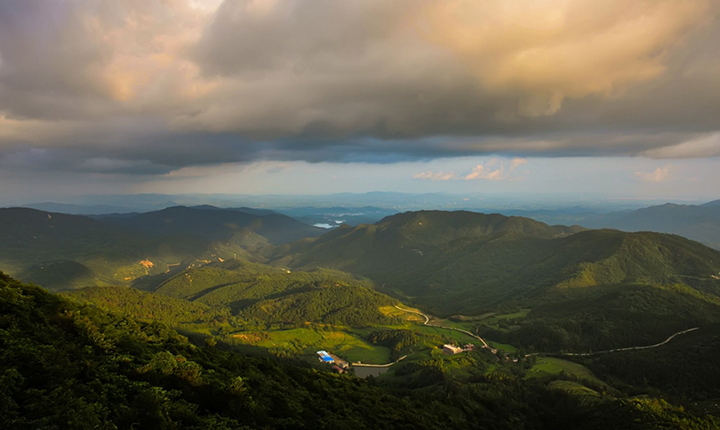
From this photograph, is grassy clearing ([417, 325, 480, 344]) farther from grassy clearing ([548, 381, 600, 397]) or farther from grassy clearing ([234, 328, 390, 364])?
grassy clearing ([548, 381, 600, 397])

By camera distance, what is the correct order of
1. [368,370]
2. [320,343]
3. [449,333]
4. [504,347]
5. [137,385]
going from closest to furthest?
1. [137,385]
2. [368,370]
3. [504,347]
4. [320,343]
5. [449,333]

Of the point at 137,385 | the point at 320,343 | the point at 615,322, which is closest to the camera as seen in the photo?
the point at 137,385

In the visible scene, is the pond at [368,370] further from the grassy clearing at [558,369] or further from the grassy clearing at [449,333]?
the grassy clearing at [558,369]

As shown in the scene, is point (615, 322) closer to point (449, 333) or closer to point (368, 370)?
point (449, 333)

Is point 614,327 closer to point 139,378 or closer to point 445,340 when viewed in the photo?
point 445,340

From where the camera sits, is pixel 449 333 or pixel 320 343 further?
pixel 449 333

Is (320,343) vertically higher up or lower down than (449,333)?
lower down

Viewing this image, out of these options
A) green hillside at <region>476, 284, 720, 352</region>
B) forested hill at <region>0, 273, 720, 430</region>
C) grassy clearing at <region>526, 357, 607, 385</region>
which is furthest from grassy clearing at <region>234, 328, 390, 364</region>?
forested hill at <region>0, 273, 720, 430</region>

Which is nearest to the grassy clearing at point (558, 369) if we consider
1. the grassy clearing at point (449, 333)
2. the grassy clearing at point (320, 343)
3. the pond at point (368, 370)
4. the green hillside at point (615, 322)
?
the green hillside at point (615, 322)

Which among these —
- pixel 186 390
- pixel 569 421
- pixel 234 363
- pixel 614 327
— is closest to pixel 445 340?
pixel 614 327

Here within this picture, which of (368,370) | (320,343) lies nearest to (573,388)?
(368,370)
